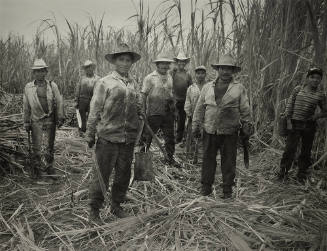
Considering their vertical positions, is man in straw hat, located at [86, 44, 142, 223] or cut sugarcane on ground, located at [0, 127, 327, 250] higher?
man in straw hat, located at [86, 44, 142, 223]

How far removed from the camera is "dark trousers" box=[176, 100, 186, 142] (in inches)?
304

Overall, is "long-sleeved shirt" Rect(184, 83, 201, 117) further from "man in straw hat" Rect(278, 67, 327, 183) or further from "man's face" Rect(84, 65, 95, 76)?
"man's face" Rect(84, 65, 95, 76)

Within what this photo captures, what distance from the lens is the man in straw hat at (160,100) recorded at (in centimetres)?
606

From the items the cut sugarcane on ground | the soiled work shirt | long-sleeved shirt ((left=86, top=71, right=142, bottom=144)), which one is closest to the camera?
the cut sugarcane on ground

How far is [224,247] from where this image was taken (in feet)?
10.4

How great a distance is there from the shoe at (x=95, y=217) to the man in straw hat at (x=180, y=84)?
13.7 feet

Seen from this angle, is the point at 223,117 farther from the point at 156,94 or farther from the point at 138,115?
the point at 156,94

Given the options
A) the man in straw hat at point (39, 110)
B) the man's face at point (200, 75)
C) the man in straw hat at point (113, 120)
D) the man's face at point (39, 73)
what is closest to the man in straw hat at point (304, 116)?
the man's face at point (200, 75)

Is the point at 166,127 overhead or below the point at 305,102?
below

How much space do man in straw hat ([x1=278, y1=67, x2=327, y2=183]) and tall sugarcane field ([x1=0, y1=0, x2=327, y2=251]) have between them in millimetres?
15

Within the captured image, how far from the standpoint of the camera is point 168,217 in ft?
12.0

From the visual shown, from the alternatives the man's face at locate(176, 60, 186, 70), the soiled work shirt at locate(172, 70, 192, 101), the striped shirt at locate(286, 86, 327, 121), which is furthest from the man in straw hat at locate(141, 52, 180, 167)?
the striped shirt at locate(286, 86, 327, 121)

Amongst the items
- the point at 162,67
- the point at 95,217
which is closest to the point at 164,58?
the point at 162,67

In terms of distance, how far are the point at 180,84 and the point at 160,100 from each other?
5.23ft
